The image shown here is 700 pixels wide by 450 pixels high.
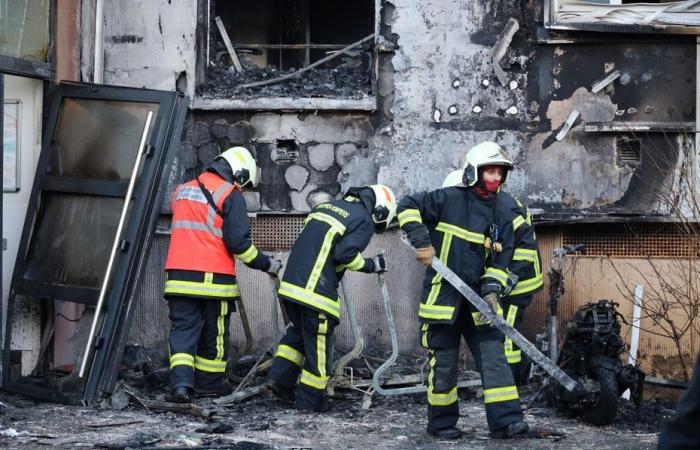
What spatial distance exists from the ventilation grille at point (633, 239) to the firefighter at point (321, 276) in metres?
2.35

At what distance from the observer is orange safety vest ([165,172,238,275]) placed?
8.59 m

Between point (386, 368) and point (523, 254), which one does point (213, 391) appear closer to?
point (386, 368)

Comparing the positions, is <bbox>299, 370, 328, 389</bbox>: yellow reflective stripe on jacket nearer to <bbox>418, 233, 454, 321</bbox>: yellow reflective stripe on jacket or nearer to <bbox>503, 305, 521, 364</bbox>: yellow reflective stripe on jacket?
<bbox>418, 233, 454, 321</bbox>: yellow reflective stripe on jacket

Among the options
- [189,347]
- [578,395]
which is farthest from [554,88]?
[189,347]

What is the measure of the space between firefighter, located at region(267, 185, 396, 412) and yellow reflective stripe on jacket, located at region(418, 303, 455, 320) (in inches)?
37.0

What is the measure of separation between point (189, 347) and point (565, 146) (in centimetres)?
373

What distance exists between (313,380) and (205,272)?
3.76ft

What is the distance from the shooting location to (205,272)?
858 cm

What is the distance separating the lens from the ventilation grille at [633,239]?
32.6ft

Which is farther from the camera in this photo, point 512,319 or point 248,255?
point 248,255

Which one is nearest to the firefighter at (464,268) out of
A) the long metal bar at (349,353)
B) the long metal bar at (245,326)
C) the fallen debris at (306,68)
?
the long metal bar at (349,353)

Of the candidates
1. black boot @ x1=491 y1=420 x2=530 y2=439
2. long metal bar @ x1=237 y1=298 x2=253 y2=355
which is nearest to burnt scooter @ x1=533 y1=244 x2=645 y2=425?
black boot @ x1=491 y1=420 x2=530 y2=439

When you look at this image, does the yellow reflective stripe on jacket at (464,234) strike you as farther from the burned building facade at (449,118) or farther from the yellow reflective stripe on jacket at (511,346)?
the burned building facade at (449,118)

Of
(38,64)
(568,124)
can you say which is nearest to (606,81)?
(568,124)
